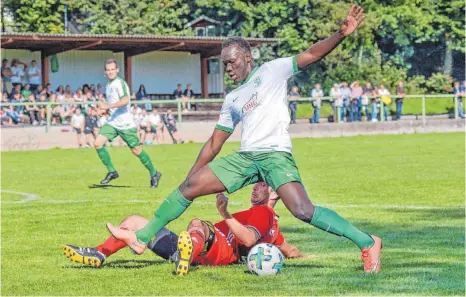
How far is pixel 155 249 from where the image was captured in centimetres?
929

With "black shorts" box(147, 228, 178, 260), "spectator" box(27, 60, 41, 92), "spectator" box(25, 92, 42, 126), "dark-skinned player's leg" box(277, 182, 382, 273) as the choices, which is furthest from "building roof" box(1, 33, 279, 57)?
"dark-skinned player's leg" box(277, 182, 382, 273)

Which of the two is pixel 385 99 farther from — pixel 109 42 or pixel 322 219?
pixel 322 219

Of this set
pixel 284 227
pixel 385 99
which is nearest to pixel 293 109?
pixel 385 99

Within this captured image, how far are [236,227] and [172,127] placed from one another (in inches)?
1099

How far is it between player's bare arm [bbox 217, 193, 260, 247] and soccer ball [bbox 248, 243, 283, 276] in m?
0.17

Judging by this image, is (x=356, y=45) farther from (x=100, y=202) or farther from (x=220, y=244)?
(x=220, y=244)

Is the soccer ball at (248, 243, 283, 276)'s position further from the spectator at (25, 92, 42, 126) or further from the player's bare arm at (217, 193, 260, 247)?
the spectator at (25, 92, 42, 126)

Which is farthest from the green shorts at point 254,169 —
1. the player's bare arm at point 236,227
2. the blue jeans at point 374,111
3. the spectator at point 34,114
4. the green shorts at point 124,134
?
the blue jeans at point 374,111

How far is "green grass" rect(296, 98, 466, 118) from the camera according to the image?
4191 centimetres

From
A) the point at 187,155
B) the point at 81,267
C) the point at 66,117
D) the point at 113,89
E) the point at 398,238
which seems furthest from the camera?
the point at 66,117

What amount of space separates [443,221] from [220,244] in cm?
409

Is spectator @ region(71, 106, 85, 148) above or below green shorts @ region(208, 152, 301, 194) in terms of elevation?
below

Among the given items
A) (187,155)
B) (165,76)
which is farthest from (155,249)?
(165,76)

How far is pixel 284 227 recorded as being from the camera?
12.2m
